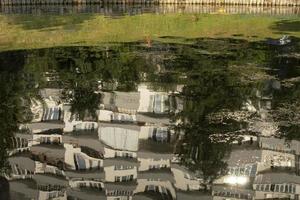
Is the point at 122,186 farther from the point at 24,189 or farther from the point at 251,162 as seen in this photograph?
the point at 251,162

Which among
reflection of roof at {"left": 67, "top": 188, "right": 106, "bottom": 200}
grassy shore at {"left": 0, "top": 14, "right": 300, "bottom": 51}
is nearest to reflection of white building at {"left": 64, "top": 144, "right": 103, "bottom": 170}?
reflection of roof at {"left": 67, "top": 188, "right": 106, "bottom": 200}

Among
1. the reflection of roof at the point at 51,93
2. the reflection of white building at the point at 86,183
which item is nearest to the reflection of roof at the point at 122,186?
the reflection of white building at the point at 86,183

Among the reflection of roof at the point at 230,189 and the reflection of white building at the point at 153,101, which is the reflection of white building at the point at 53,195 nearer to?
the reflection of roof at the point at 230,189

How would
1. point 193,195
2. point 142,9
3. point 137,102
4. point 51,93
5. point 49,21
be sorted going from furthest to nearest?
1. point 142,9
2. point 49,21
3. point 51,93
4. point 137,102
5. point 193,195

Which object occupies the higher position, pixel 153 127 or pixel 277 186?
pixel 153 127

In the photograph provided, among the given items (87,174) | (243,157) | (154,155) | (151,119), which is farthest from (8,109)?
(243,157)

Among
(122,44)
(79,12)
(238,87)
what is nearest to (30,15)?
(79,12)

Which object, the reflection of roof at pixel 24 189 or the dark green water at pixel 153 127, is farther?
the dark green water at pixel 153 127
